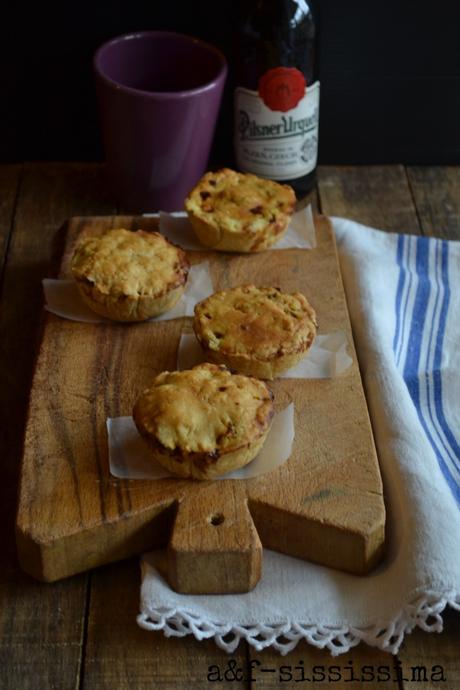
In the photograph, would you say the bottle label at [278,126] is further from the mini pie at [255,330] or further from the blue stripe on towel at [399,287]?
the mini pie at [255,330]

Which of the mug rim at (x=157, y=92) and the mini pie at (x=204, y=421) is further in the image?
the mug rim at (x=157, y=92)

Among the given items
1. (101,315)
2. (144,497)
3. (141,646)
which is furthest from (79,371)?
(141,646)

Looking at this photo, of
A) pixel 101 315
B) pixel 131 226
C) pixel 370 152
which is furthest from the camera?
pixel 370 152

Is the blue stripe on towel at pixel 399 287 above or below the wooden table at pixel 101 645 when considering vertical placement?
below

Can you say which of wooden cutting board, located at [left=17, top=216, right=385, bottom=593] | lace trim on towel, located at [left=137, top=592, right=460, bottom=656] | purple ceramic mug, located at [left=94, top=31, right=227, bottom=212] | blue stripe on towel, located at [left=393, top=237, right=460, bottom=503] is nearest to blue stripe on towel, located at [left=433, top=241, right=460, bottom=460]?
blue stripe on towel, located at [left=393, top=237, right=460, bottom=503]

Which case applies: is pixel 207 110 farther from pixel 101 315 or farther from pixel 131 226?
pixel 101 315

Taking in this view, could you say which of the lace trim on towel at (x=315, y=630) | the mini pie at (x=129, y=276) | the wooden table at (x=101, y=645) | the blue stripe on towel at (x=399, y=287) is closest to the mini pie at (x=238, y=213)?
the mini pie at (x=129, y=276)
